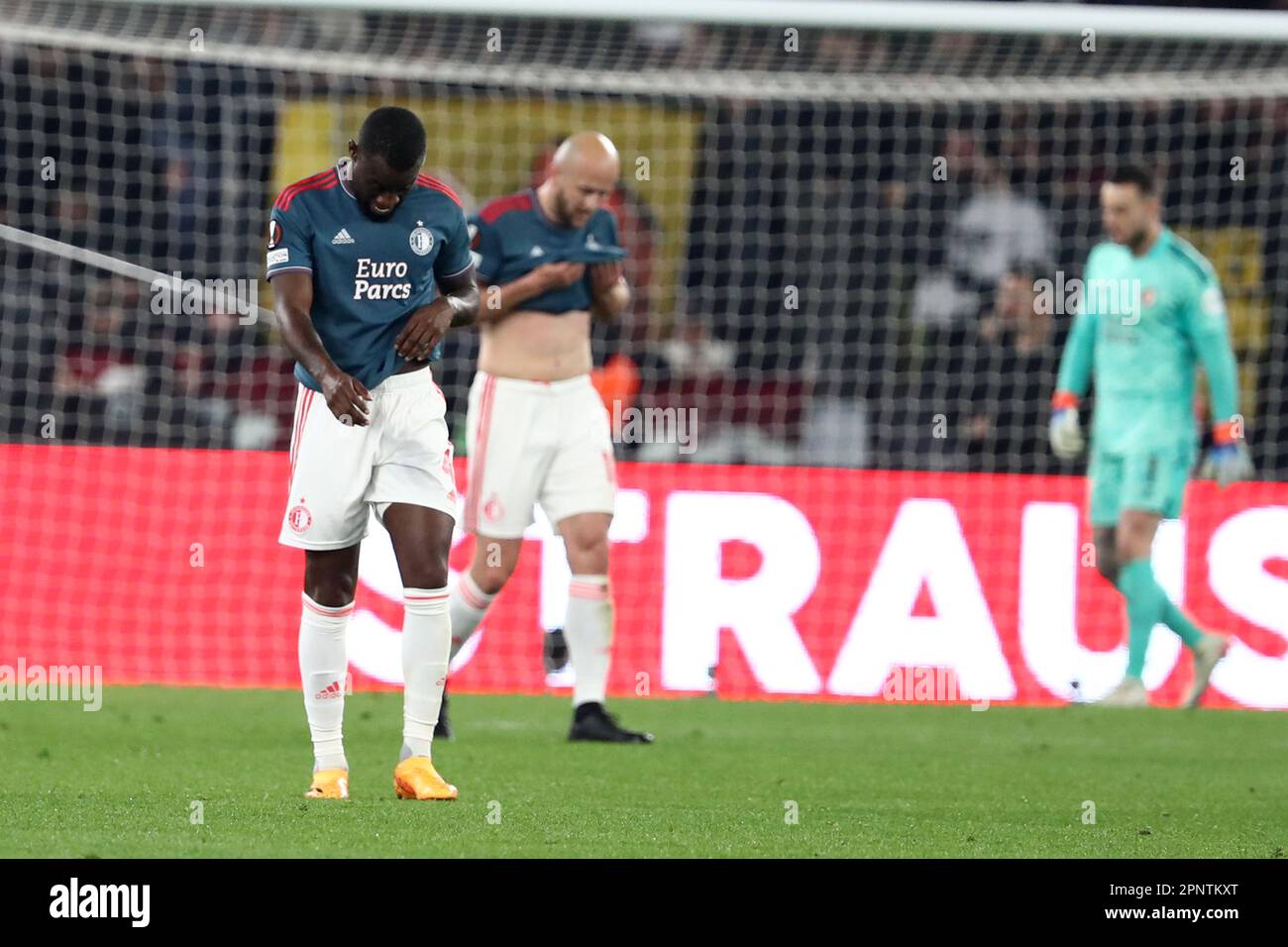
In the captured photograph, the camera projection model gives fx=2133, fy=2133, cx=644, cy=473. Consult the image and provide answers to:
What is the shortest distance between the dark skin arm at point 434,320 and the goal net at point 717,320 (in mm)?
3533

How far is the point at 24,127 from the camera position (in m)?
14.0

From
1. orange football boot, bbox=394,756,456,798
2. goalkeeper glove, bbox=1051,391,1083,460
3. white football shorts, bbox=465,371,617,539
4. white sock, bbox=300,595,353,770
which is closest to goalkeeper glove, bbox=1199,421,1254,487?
goalkeeper glove, bbox=1051,391,1083,460

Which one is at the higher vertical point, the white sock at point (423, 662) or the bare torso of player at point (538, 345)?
the bare torso of player at point (538, 345)

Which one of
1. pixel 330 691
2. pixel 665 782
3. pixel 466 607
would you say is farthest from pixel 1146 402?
pixel 330 691

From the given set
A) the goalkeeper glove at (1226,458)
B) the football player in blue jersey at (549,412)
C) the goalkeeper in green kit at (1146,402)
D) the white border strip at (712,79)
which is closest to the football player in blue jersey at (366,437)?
the football player in blue jersey at (549,412)

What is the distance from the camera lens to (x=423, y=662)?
19.7 feet

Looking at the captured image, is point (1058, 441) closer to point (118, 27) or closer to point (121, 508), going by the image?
point (121, 508)

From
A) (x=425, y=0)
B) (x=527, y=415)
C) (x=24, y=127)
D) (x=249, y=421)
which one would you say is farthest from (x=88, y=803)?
(x=24, y=127)

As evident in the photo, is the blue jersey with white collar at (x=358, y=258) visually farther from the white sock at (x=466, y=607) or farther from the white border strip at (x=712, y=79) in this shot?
the white border strip at (x=712, y=79)

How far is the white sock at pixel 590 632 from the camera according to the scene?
26.6 feet

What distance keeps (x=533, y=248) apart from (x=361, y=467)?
91.8 inches

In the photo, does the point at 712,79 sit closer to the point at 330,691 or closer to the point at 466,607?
the point at 466,607

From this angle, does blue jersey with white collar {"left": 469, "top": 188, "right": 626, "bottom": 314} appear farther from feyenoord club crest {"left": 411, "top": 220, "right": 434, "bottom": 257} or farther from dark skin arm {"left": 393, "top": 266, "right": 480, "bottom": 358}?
feyenoord club crest {"left": 411, "top": 220, "right": 434, "bottom": 257}

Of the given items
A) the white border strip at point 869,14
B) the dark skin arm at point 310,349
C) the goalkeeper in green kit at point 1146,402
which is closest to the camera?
the dark skin arm at point 310,349
